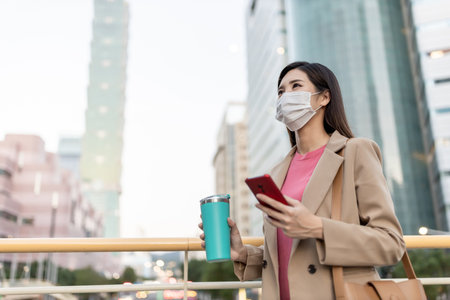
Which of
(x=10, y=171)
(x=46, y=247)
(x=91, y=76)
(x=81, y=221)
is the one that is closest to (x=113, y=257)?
(x=81, y=221)

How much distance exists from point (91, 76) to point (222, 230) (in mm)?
150575

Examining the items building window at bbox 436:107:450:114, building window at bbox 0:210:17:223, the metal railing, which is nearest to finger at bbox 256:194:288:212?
the metal railing

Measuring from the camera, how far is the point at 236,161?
108 meters

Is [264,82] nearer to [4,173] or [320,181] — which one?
[4,173]

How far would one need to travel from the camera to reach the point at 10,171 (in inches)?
2282

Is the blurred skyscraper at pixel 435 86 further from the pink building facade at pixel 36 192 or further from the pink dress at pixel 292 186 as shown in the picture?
the pink building facade at pixel 36 192

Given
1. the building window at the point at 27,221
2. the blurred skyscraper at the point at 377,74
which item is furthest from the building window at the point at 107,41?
the blurred skyscraper at the point at 377,74

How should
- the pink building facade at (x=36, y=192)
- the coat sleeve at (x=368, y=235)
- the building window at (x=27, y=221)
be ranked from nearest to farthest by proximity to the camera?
the coat sleeve at (x=368, y=235)
the pink building facade at (x=36, y=192)
the building window at (x=27, y=221)

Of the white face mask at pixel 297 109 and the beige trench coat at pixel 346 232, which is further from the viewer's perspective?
the white face mask at pixel 297 109

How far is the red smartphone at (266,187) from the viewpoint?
136 cm

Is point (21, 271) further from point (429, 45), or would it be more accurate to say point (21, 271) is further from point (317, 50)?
point (429, 45)

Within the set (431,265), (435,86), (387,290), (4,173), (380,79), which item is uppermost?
→ (380,79)

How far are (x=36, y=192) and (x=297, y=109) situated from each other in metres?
66.4

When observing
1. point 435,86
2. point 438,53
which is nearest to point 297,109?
point 435,86
